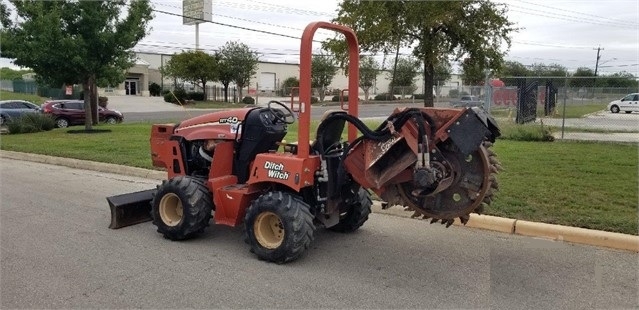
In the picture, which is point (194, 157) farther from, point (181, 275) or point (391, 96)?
point (391, 96)

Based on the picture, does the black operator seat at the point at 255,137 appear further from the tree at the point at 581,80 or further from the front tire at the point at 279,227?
Result: the tree at the point at 581,80

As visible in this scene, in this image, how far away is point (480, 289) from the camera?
4508 mm

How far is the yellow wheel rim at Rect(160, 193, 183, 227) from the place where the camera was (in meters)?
5.79

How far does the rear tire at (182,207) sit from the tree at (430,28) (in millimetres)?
16206

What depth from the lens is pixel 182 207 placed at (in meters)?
5.64

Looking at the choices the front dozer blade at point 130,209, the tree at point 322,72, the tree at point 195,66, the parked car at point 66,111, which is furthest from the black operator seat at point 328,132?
the tree at point 195,66

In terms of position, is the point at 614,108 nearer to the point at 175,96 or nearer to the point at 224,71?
the point at 175,96

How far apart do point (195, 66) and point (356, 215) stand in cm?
4934

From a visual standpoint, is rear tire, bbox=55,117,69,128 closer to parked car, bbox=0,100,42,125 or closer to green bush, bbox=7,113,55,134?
parked car, bbox=0,100,42,125

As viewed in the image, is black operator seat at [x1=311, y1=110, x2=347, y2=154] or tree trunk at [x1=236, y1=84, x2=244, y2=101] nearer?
black operator seat at [x1=311, y1=110, x2=347, y2=154]

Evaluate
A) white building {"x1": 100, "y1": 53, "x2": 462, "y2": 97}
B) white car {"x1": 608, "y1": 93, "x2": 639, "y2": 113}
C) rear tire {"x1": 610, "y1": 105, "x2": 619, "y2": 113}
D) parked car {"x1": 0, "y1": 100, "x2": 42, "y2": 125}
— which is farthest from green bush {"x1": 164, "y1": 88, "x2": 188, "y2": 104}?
white car {"x1": 608, "y1": 93, "x2": 639, "y2": 113}

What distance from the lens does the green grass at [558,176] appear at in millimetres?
6363

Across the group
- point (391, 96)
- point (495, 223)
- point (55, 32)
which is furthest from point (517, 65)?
point (495, 223)

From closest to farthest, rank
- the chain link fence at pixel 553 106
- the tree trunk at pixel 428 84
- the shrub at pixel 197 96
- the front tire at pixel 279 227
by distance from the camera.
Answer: the front tire at pixel 279 227 → the chain link fence at pixel 553 106 → the tree trunk at pixel 428 84 → the shrub at pixel 197 96
